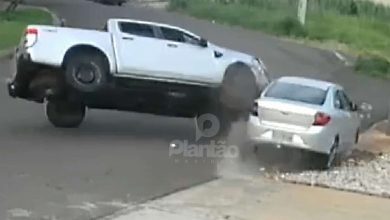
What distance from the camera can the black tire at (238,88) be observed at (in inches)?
735

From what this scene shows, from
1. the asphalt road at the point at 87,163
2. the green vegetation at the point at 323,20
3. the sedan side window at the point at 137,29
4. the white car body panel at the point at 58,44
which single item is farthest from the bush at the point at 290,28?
the white car body panel at the point at 58,44

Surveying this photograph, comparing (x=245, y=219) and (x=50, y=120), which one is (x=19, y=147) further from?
(x=245, y=219)

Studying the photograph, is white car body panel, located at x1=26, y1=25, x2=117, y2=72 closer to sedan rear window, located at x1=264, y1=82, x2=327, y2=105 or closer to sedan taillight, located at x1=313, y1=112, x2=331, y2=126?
sedan rear window, located at x1=264, y1=82, x2=327, y2=105

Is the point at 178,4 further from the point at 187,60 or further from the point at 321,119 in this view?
the point at 321,119

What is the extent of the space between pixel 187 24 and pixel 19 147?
30.6 metres

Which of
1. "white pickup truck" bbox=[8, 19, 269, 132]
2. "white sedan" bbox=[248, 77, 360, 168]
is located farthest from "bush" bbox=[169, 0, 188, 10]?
"white sedan" bbox=[248, 77, 360, 168]

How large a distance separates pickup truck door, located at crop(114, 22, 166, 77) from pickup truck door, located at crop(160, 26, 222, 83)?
0.19m

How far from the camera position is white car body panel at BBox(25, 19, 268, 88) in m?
17.7

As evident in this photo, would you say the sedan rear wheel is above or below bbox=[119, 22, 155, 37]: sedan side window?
below

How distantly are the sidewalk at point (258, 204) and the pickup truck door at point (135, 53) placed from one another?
359cm

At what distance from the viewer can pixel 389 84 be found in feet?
120

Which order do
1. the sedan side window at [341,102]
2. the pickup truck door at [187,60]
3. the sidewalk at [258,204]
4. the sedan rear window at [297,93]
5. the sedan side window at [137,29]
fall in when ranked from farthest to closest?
the sedan side window at [137,29] → the pickup truck door at [187,60] → the sedan side window at [341,102] → the sedan rear window at [297,93] → the sidewalk at [258,204]

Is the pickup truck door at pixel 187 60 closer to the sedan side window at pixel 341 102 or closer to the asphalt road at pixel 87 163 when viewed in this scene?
the asphalt road at pixel 87 163

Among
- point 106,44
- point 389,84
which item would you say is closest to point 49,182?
point 106,44
